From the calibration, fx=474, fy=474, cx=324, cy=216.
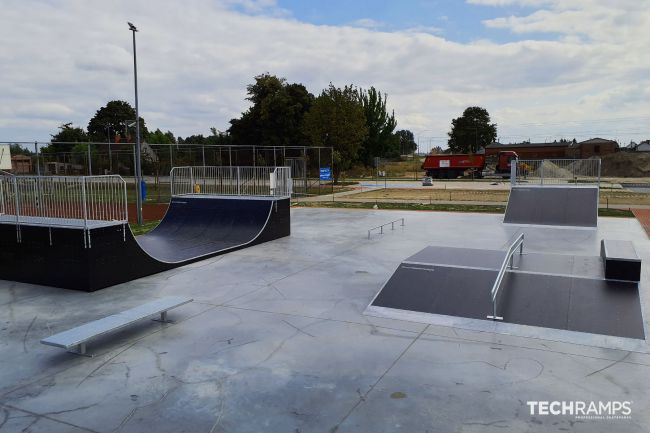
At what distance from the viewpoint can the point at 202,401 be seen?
15.1 ft

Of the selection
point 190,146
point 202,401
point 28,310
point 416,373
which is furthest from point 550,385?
point 190,146

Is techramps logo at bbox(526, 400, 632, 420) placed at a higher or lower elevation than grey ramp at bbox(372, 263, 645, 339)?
lower

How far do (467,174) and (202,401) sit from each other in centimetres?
5348

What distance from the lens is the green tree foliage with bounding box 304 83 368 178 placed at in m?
40.5

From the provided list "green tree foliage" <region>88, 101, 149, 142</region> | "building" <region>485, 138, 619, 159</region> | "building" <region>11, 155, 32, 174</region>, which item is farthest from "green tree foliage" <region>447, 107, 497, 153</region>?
"building" <region>11, 155, 32, 174</region>

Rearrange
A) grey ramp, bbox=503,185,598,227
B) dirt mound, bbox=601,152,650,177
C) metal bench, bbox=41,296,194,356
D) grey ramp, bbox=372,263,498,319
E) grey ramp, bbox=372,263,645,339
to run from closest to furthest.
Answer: metal bench, bbox=41,296,194,356 → grey ramp, bbox=372,263,645,339 → grey ramp, bbox=372,263,498,319 → grey ramp, bbox=503,185,598,227 → dirt mound, bbox=601,152,650,177

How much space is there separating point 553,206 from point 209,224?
40.8 ft

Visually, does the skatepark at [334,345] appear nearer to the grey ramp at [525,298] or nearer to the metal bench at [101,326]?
the grey ramp at [525,298]

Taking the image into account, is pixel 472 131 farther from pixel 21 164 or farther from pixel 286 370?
pixel 286 370

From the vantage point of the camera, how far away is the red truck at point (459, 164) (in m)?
52.2

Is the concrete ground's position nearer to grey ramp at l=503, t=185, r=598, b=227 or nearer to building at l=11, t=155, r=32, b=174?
grey ramp at l=503, t=185, r=598, b=227

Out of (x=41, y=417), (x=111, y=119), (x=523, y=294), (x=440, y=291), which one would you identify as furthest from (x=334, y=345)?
(x=111, y=119)

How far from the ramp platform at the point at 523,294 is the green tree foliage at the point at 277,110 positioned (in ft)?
141

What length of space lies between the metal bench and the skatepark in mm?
228
